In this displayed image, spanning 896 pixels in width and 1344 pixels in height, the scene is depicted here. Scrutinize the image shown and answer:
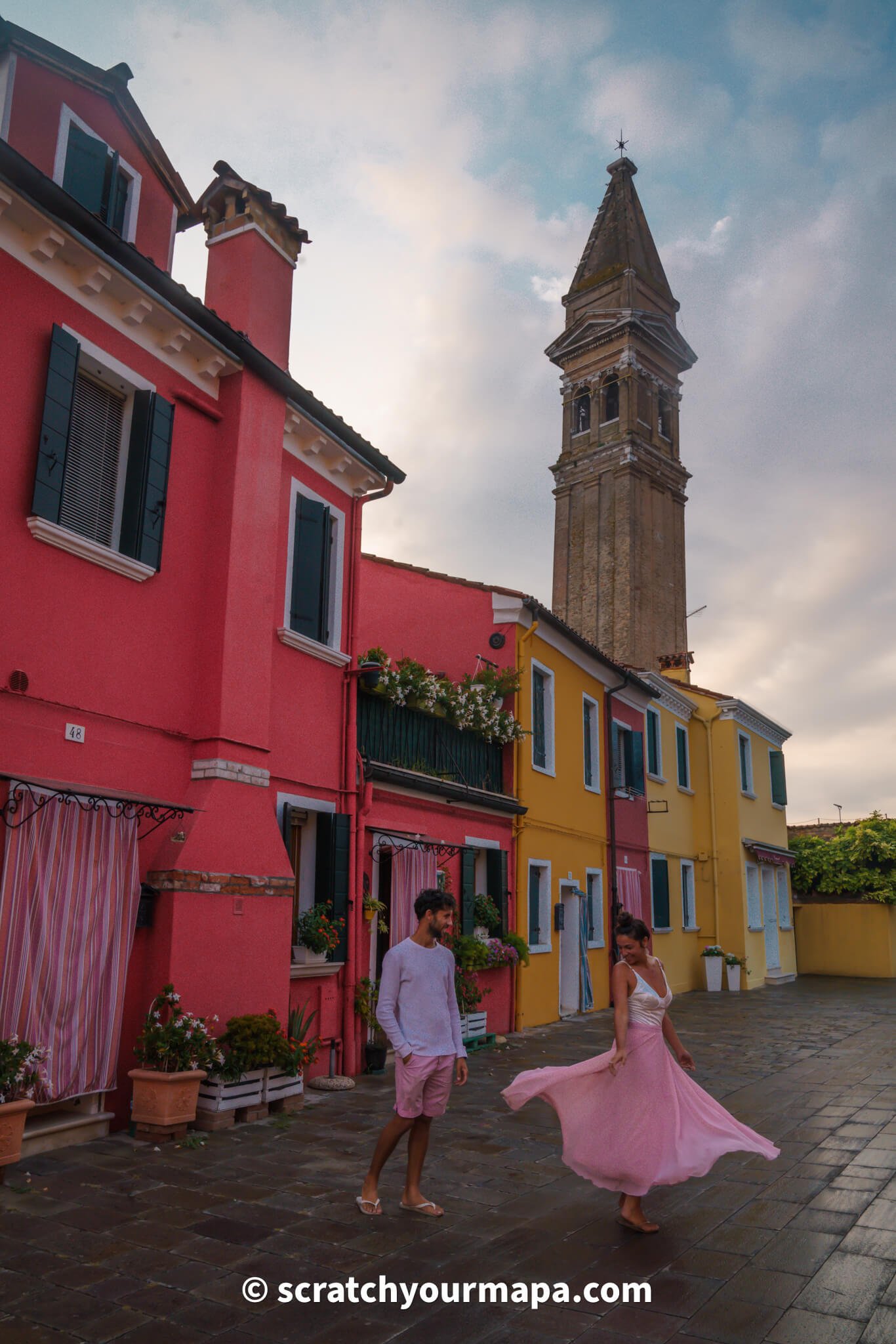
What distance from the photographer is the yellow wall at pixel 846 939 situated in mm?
27047

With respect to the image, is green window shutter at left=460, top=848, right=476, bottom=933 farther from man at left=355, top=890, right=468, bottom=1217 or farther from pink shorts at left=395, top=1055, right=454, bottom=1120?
pink shorts at left=395, top=1055, right=454, bottom=1120

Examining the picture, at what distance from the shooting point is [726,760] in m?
24.2

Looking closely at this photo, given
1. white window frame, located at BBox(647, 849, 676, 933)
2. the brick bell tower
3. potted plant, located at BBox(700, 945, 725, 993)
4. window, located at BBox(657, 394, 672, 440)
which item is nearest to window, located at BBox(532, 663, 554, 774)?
white window frame, located at BBox(647, 849, 676, 933)

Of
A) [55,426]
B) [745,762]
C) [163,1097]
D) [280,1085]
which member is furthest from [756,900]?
[55,426]

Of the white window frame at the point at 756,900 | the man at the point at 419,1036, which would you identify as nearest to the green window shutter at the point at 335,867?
the man at the point at 419,1036

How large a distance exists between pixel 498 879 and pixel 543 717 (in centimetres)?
324

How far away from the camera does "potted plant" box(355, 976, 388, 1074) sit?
10.1m

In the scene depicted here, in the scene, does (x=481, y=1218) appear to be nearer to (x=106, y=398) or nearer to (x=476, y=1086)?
(x=476, y=1086)

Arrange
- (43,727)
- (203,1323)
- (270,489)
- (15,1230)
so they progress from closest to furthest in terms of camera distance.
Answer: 1. (203,1323)
2. (15,1230)
3. (43,727)
4. (270,489)

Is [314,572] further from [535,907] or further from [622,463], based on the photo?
[622,463]

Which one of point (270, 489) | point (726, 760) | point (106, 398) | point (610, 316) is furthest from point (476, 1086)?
point (610, 316)

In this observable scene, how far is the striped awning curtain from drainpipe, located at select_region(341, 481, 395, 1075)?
23.6 feet

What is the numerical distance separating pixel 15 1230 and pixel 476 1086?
5.65 metres

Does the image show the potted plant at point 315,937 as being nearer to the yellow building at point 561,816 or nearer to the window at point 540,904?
the yellow building at point 561,816
